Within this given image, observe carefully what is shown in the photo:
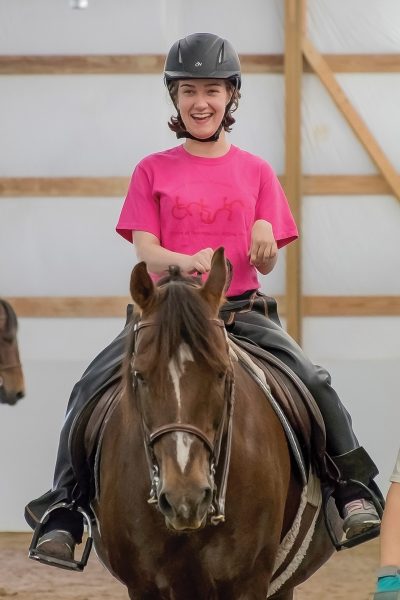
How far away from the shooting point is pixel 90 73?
9.11 m

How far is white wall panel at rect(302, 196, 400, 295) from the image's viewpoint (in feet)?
29.9

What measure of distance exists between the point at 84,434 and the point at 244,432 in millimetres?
598

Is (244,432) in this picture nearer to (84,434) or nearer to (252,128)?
(84,434)

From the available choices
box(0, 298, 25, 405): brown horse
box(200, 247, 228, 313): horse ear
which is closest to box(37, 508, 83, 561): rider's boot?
box(200, 247, 228, 313): horse ear

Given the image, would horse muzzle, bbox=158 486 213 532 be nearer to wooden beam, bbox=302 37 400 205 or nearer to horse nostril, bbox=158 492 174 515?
horse nostril, bbox=158 492 174 515

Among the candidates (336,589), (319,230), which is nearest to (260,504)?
(336,589)

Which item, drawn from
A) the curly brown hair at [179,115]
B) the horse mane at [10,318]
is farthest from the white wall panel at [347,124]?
the curly brown hair at [179,115]

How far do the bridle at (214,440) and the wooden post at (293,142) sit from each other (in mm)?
5774

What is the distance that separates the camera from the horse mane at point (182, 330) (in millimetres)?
3039

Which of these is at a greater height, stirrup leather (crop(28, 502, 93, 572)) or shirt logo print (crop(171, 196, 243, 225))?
shirt logo print (crop(171, 196, 243, 225))

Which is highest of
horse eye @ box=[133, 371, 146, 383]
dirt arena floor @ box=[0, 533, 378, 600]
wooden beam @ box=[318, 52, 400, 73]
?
wooden beam @ box=[318, 52, 400, 73]

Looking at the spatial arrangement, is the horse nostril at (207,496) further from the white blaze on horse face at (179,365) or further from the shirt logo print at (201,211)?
the shirt logo print at (201,211)

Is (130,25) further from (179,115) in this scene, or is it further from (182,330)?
(182,330)

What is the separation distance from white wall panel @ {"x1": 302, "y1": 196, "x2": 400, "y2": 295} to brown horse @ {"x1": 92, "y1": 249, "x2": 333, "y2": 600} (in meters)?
5.41
